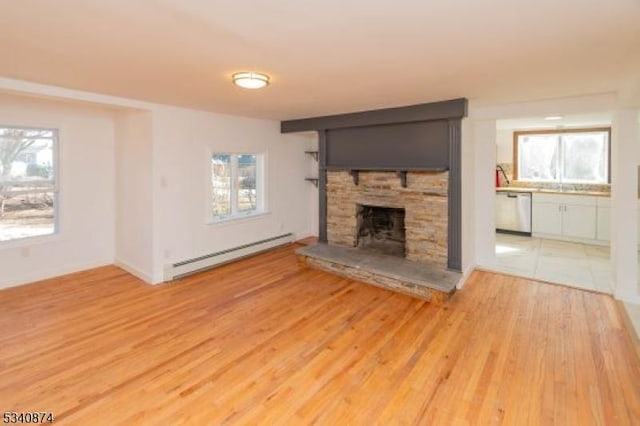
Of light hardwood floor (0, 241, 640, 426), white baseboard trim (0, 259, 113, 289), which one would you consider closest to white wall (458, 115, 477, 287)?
light hardwood floor (0, 241, 640, 426)

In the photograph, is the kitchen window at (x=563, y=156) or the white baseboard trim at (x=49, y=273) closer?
the white baseboard trim at (x=49, y=273)

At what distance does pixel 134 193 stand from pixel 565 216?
7479 millimetres

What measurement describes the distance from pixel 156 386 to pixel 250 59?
Answer: 2.51 meters

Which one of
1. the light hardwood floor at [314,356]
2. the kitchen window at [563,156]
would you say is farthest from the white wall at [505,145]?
the light hardwood floor at [314,356]

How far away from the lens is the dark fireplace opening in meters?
5.48

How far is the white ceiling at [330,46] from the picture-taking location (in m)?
1.84

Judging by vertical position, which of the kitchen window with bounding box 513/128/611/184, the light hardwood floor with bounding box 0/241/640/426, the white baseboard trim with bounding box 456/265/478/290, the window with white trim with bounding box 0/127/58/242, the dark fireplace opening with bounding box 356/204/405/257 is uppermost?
the kitchen window with bounding box 513/128/611/184

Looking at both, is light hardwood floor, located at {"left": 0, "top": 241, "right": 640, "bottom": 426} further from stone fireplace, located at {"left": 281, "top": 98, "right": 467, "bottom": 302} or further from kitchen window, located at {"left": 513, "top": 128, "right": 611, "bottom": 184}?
kitchen window, located at {"left": 513, "top": 128, "right": 611, "bottom": 184}

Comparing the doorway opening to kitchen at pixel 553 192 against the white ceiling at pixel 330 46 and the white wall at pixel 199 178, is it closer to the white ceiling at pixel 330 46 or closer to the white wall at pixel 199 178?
the white ceiling at pixel 330 46

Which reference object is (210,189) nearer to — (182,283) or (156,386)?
(182,283)

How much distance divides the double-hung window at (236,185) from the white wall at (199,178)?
0.16m

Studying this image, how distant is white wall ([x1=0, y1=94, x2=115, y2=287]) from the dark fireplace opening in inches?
156

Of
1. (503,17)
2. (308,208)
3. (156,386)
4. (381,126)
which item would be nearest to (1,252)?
(156,386)

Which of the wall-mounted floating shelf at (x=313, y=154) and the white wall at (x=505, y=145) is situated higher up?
the white wall at (x=505, y=145)
